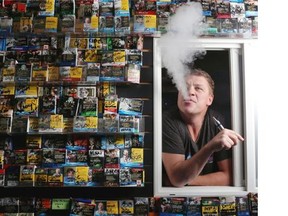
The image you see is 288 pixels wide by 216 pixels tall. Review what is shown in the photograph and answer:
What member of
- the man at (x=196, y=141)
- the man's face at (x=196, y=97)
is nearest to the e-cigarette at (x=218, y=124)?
the man at (x=196, y=141)

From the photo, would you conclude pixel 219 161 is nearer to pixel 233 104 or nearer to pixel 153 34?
pixel 233 104

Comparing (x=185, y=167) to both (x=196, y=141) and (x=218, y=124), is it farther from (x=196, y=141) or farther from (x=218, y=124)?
(x=218, y=124)

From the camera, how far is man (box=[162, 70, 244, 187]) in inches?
106

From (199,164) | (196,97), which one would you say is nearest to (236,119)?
(196,97)

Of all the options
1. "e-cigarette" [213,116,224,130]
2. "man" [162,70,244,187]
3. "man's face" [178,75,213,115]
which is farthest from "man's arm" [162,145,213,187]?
"man's face" [178,75,213,115]

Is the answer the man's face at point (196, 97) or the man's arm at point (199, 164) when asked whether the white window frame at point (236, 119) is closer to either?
the man's arm at point (199, 164)

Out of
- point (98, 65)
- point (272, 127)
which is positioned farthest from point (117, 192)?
point (272, 127)

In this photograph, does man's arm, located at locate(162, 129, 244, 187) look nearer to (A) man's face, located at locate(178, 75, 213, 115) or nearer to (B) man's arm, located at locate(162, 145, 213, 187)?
(B) man's arm, located at locate(162, 145, 213, 187)

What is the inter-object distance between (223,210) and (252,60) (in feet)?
4.01

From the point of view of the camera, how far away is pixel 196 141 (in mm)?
2734

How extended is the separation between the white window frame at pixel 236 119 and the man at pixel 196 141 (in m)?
0.05

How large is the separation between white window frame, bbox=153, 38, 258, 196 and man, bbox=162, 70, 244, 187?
0.16 ft

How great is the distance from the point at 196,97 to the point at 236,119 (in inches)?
14.4

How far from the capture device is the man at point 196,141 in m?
2.68
